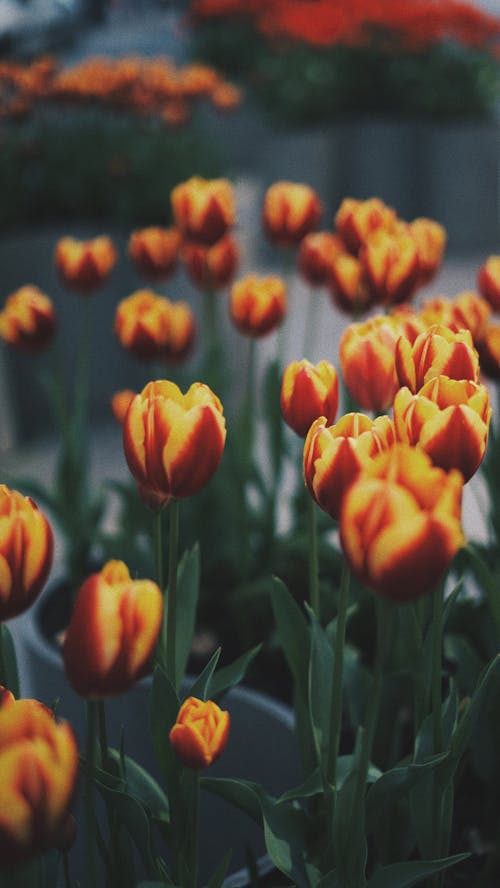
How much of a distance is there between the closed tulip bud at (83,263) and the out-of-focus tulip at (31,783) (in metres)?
0.77

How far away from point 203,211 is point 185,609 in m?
0.40

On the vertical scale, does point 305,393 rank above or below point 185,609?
above

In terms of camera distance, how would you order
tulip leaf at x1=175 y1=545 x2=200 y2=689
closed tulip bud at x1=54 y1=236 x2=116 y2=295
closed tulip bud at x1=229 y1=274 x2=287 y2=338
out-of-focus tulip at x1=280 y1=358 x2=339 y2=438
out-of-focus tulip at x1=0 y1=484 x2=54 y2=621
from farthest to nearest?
closed tulip bud at x1=54 y1=236 x2=116 y2=295, closed tulip bud at x1=229 y1=274 x2=287 y2=338, tulip leaf at x1=175 y1=545 x2=200 y2=689, out-of-focus tulip at x1=280 y1=358 x2=339 y2=438, out-of-focus tulip at x1=0 y1=484 x2=54 y2=621

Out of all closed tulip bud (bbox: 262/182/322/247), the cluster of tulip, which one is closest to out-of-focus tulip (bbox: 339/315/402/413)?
the cluster of tulip

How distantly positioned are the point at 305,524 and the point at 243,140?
434cm

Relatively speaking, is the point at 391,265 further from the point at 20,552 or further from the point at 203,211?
the point at 20,552

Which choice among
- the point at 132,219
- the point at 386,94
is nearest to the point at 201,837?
the point at 132,219

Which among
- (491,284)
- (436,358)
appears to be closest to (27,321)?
(491,284)

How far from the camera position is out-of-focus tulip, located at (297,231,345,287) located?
3.51 feet

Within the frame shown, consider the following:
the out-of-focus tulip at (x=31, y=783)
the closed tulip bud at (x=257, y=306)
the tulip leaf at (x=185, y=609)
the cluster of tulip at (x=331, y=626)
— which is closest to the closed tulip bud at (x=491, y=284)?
the cluster of tulip at (x=331, y=626)

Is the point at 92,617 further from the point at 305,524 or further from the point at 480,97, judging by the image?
the point at 480,97

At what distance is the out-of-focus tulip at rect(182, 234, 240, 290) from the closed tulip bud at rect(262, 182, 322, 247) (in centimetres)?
8

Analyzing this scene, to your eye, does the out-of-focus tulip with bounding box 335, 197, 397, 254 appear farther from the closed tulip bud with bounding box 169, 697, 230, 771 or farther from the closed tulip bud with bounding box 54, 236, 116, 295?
the closed tulip bud with bounding box 169, 697, 230, 771

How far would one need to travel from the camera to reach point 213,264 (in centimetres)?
113
